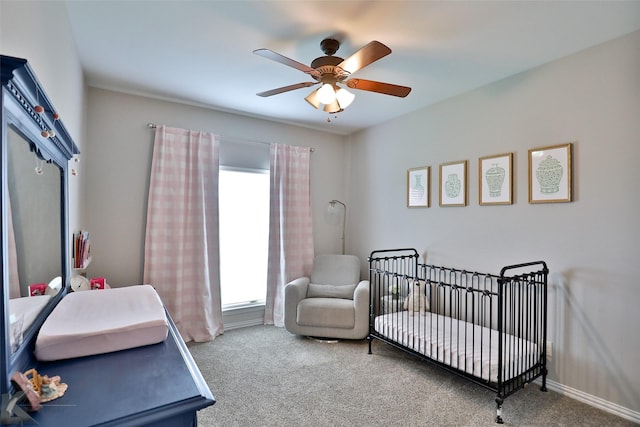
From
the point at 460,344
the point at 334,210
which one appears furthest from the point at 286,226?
the point at 460,344

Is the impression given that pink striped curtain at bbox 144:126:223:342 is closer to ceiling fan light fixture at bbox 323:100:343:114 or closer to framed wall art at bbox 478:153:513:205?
ceiling fan light fixture at bbox 323:100:343:114

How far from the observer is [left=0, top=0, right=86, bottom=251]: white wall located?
1025 mm

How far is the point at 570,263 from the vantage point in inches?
94.6

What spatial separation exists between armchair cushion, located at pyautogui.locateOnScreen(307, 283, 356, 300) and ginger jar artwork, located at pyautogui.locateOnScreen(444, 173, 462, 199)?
1.50m

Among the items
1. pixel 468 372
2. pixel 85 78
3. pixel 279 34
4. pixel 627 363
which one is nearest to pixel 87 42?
pixel 85 78

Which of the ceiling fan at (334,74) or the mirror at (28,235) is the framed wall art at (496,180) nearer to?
the ceiling fan at (334,74)

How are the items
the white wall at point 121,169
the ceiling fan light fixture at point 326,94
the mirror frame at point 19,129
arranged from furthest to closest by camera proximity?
the white wall at point 121,169 < the ceiling fan light fixture at point 326,94 < the mirror frame at point 19,129

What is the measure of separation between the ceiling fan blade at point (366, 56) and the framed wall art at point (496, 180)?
161 cm

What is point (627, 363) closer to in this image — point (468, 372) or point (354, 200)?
point (468, 372)

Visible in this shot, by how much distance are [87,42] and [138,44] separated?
354 millimetres

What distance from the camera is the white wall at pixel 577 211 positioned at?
215 cm

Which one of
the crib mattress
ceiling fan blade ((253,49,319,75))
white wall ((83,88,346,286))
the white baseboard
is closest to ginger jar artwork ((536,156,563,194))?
the crib mattress

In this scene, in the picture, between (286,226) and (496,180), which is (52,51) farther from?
(496,180)

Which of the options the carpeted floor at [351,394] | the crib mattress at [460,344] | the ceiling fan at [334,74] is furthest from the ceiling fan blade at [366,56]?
the carpeted floor at [351,394]
